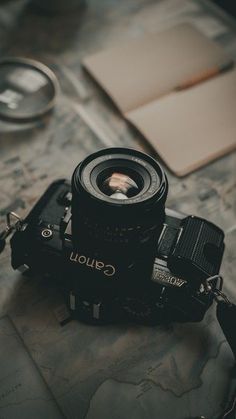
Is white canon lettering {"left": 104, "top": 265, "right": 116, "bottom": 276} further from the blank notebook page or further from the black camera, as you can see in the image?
the blank notebook page

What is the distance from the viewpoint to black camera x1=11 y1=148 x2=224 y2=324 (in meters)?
0.54

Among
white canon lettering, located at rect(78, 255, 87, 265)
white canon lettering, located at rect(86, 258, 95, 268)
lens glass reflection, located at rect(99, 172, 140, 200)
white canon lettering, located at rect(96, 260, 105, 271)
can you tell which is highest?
lens glass reflection, located at rect(99, 172, 140, 200)

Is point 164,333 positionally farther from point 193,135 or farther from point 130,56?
point 130,56

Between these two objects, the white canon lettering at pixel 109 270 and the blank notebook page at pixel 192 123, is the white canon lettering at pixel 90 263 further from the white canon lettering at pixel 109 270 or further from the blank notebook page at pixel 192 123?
the blank notebook page at pixel 192 123

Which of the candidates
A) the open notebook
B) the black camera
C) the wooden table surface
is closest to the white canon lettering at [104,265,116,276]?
the black camera

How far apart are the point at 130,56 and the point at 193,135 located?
25cm

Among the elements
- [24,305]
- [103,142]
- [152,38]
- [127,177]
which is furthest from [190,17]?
[24,305]

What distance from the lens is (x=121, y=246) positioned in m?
0.56

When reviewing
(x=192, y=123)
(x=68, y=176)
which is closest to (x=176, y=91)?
(x=192, y=123)

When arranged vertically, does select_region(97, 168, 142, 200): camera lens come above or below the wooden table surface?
above

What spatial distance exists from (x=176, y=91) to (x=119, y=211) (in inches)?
19.7

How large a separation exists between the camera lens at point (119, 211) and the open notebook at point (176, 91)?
0.26 metres

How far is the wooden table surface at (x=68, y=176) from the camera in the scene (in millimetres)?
617

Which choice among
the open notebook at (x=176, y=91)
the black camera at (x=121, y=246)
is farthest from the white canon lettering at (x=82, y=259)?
the open notebook at (x=176, y=91)
